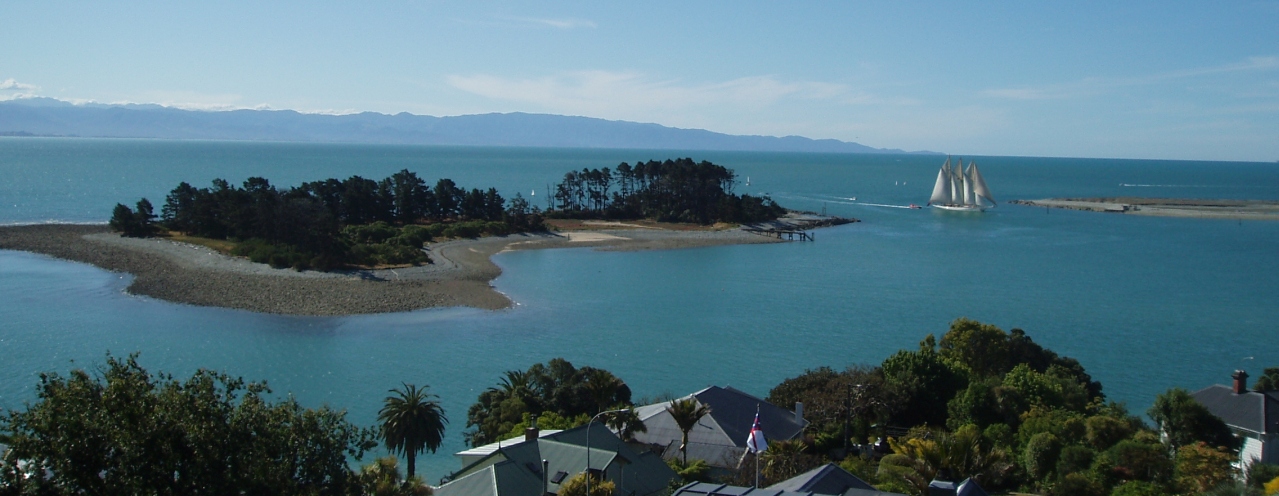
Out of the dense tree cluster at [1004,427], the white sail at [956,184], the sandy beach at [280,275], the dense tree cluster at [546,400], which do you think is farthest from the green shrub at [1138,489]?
the white sail at [956,184]

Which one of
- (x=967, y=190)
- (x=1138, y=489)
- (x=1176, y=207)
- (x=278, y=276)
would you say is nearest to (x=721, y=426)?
(x=1138, y=489)

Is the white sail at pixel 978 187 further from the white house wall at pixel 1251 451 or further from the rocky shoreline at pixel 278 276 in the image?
the white house wall at pixel 1251 451

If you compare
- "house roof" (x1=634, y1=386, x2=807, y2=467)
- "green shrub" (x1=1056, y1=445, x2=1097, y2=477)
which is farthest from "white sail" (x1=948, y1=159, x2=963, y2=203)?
"green shrub" (x1=1056, y1=445, x2=1097, y2=477)

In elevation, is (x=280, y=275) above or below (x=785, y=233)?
below

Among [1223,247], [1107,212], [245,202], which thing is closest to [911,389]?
[245,202]

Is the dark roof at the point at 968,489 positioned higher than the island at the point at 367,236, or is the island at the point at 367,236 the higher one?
the dark roof at the point at 968,489

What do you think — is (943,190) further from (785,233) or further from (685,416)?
(685,416)
